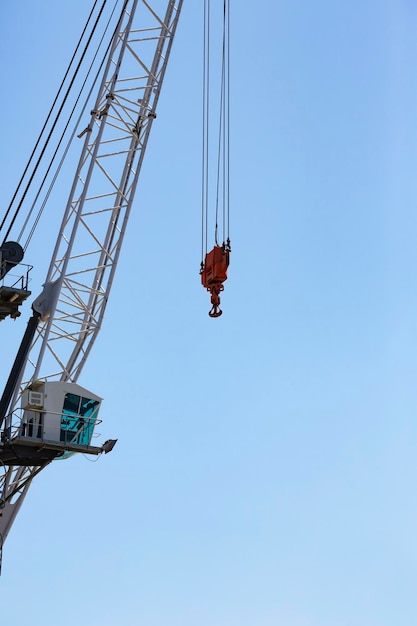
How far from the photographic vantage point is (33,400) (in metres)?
43.1

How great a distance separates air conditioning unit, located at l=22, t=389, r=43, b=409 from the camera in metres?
43.0

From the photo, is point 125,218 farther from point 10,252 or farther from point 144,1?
point 144,1

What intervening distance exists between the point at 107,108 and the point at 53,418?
16107 mm


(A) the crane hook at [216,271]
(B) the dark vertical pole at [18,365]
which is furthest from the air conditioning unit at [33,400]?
(A) the crane hook at [216,271]

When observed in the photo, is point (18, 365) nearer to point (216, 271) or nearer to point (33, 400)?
point (33, 400)

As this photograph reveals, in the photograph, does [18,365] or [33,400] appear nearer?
[33,400]

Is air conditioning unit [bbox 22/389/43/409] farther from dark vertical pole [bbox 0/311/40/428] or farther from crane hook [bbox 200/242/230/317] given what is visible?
crane hook [bbox 200/242/230/317]

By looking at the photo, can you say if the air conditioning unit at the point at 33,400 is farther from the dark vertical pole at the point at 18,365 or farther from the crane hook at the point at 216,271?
the crane hook at the point at 216,271

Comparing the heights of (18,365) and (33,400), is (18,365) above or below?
above

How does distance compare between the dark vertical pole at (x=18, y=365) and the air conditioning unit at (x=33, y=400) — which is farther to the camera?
the dark vertical pole at (x=18, y=365)

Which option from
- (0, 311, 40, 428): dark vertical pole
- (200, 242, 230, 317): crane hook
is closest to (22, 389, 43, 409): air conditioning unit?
(0, 311, 40, 428): dark vertical pole

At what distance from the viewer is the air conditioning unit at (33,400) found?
43.0m

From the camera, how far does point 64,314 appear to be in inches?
1875

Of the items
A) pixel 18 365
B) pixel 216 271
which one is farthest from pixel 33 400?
pixel 216 271
